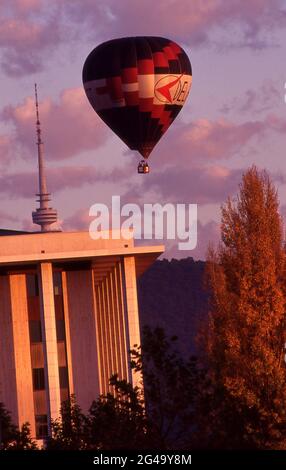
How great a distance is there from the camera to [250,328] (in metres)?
59.5

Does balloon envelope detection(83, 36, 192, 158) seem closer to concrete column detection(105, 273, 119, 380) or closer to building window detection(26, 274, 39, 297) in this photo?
building window detection(26, 274, 39, 297)

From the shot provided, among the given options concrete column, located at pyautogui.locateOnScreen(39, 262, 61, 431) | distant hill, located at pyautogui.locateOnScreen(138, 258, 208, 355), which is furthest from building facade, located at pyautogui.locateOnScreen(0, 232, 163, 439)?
distant hill, located at pyautogui.locateOnScreen(138, 258, 208, 355)

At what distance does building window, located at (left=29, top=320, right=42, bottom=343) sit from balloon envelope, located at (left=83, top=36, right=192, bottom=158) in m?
9.31

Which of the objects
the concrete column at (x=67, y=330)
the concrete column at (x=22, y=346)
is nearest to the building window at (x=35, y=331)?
the concrete column at (x=22, y=346)

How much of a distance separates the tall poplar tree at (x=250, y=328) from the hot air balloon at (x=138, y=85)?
1178 cm

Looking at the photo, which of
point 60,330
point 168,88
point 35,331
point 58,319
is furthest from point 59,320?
point 168,88

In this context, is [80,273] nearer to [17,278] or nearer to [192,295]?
[17,278]

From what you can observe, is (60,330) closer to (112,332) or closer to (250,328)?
(112,332)

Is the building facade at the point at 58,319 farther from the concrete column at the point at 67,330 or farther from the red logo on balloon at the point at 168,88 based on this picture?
the red logo on balloon at the point at 168,88

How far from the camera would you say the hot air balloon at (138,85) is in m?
74.4

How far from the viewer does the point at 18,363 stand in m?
77.6

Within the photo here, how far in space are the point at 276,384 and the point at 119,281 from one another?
22927mm

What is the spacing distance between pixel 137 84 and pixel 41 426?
1607cm

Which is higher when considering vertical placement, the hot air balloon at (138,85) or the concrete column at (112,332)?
the hot air balloon at (138,85)
